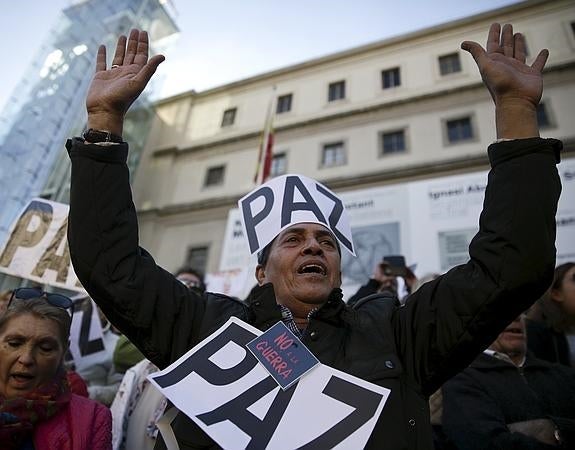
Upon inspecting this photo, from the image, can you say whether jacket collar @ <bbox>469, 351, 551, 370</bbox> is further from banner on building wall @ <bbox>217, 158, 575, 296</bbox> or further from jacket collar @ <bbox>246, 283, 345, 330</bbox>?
banner on building wall @ <bbox>217, 158, 575, 296</bbox>

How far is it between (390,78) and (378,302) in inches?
642

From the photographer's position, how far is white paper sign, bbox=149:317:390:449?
1196mm

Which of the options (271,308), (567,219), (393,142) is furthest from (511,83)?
(393,142)

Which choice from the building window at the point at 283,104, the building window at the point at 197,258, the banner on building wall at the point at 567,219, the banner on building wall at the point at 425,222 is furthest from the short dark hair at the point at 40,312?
the building window at the point at 283,104

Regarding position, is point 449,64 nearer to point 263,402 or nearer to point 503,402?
point 503,402

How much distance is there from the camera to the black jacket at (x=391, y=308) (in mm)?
1318

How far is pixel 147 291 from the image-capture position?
5.02 feet

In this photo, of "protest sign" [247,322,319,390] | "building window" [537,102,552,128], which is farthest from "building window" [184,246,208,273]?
"protest sign" [247,322,319,390]

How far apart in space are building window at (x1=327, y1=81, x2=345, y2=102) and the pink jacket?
16354 mm

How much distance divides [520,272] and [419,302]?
1.25 feet

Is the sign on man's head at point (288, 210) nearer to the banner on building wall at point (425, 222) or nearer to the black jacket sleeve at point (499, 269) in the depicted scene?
the black jacket sleeve at point (499, 269)

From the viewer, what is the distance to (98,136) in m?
1.54

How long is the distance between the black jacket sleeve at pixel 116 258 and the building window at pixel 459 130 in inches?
534

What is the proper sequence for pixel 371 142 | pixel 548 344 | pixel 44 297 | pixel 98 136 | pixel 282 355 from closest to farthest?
pixel 282 355, pixel 98 136, pixel 44 297, pixel 548 344, pixel 371 142
